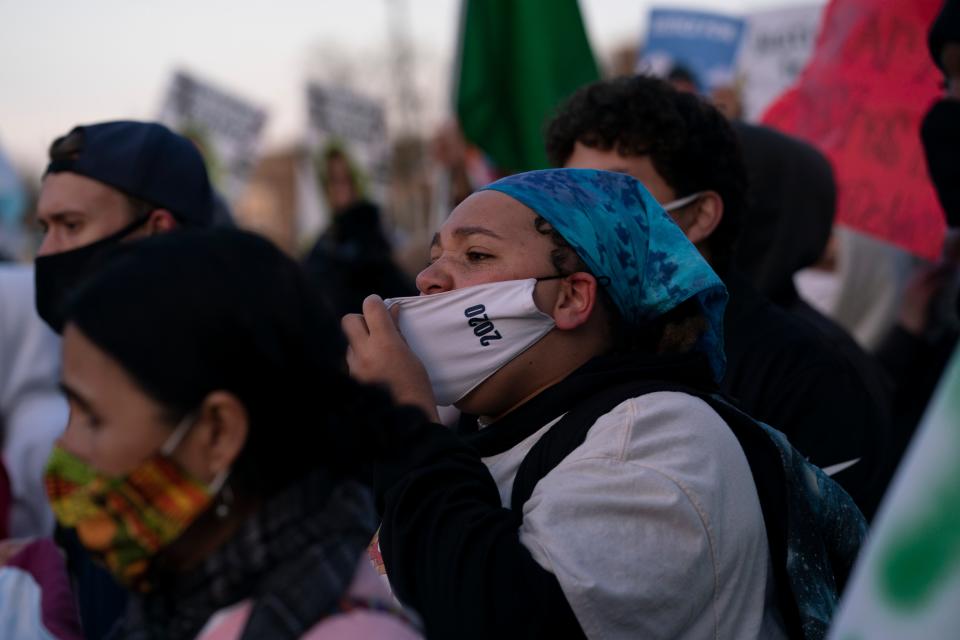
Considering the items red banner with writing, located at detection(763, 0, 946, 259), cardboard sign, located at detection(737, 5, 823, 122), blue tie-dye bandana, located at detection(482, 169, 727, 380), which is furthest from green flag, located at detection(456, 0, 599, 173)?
blue tie-dye bandana, located at detection(482, 169, 727, 380)

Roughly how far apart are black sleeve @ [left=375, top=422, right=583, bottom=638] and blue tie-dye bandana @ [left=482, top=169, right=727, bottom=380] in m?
0.49

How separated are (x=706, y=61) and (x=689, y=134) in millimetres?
4849

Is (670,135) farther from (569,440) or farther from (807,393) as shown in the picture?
(569,440)

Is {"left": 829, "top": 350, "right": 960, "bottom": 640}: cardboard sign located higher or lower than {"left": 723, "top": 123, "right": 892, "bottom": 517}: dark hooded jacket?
higher

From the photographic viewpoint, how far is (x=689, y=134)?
10.0ft

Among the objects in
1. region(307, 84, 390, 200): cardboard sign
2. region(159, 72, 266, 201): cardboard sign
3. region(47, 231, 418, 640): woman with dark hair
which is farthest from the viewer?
region(307, 84, 390, 200): cardboard sign

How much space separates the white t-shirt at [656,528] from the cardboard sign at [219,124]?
8.20 metres

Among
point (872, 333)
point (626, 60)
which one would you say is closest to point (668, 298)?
point (872, 333)

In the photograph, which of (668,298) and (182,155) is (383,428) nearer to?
(668,298)

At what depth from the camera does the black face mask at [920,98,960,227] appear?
126 inches

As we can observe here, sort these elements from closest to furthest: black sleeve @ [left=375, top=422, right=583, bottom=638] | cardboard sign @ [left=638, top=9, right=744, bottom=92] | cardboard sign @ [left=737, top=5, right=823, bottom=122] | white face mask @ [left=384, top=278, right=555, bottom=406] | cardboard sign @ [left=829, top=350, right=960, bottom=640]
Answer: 1. cardboard sign @ [left=829, top=350, right=960, bottom=640]
2. black sleeve @ [left=375, top=422, right=583, bottom=638]
3. white face mask @ [left=384, top=278, right=555, bottom=406]
4. cardboard sign @ [left=737, top=5, right=823, bottom=122]
5. cardboard sign @ [left=638, top=9, right=744, bottom=92]

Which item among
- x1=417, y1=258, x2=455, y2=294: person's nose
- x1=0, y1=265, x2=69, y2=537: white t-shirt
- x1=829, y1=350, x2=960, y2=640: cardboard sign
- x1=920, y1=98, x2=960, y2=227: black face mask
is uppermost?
x1=829, y1=350, x2=960, y2=640: cardboard sign

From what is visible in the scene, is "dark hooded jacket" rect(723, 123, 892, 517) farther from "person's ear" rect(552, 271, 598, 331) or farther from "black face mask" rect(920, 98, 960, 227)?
"person's ear" rect(552, 271, 598, 331)

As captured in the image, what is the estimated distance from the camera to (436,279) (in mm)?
2240
